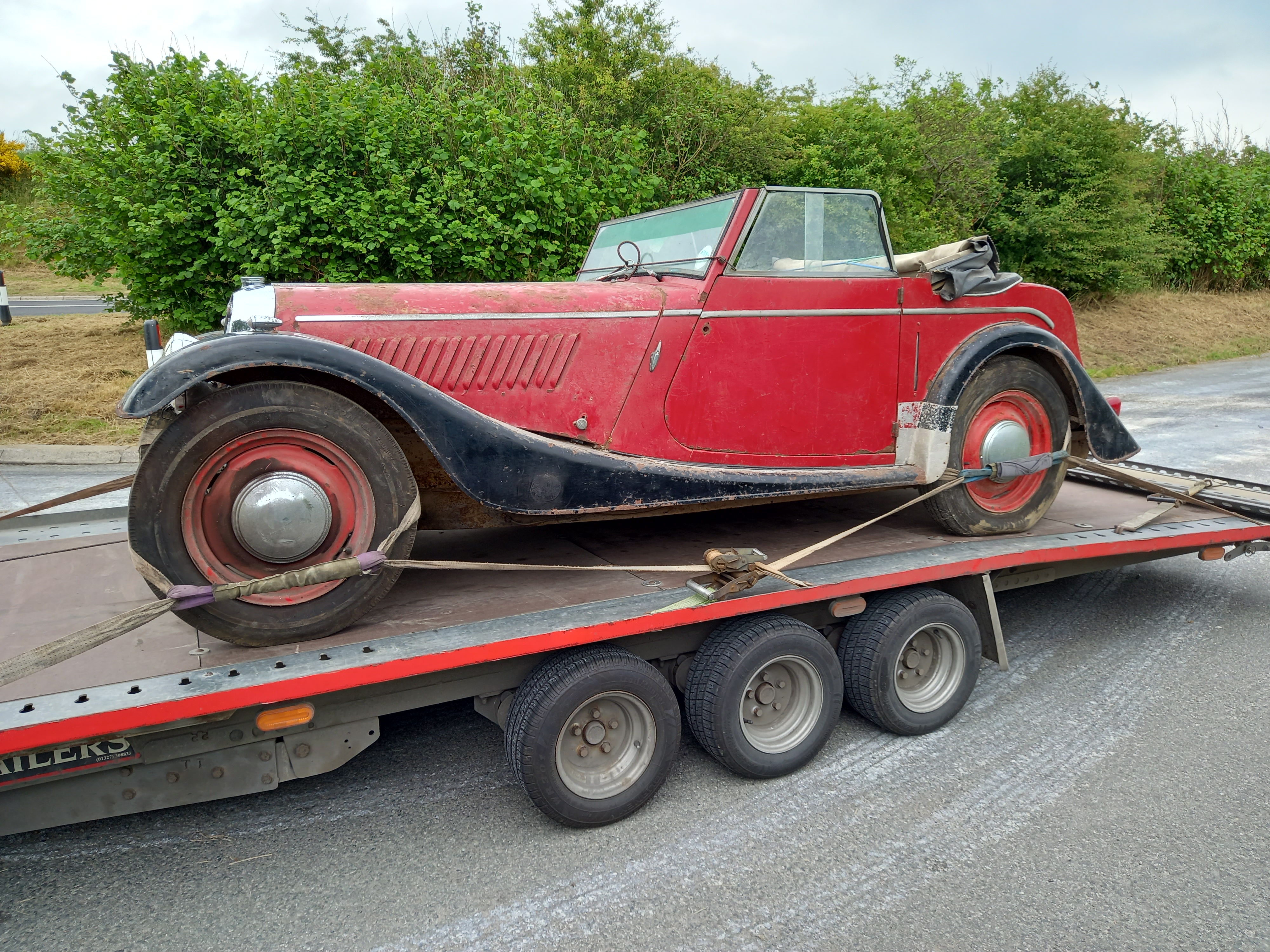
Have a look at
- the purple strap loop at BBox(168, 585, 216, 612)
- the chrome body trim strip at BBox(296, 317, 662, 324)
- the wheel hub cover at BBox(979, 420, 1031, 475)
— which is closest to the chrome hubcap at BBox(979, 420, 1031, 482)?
the wheel hub cover at BBox(979, 420, 1031, 475)

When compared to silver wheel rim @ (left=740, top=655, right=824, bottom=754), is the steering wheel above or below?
above

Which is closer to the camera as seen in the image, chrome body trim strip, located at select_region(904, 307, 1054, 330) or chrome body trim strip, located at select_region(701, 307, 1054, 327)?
chrome body trim strip, located at select_region(701, 307, 1054, 327)

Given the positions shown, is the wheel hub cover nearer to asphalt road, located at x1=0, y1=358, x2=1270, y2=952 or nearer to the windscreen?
asphalt road, located at x1=0, y1=358, x2=1270, y2=952

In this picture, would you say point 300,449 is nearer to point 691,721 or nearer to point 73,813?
point 73,813

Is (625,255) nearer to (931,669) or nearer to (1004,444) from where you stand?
(1004,444)

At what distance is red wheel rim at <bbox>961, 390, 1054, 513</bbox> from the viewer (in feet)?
13.4

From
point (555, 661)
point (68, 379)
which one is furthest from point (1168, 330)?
point (68, 379)

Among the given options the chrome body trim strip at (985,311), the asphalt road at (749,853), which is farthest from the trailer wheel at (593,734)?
the chrome body trim strip at (985,311)

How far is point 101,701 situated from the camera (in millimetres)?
2305

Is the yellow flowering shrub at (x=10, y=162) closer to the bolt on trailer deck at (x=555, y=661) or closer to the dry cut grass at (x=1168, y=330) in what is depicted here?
the bolt on trailer deck at (x=555, y=661)

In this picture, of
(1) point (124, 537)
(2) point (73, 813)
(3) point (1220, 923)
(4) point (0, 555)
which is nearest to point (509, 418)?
(2) point (73, 813)

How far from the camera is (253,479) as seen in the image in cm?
277

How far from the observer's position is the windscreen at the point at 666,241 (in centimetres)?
378

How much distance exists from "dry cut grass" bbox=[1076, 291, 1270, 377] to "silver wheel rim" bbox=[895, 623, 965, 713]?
12.6m
